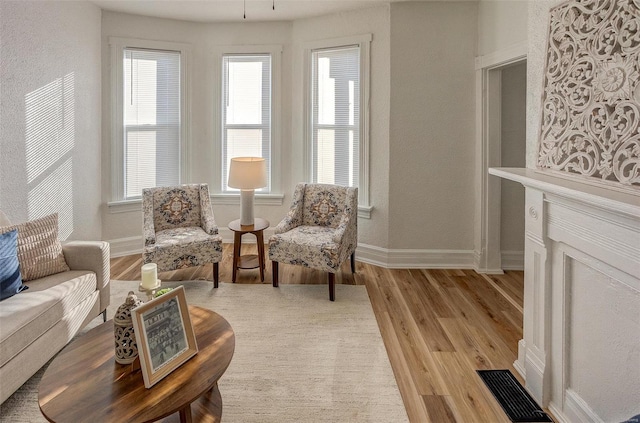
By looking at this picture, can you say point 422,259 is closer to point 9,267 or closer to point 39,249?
point 39,249

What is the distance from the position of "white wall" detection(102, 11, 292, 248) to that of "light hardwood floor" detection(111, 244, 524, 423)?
0.52 meters

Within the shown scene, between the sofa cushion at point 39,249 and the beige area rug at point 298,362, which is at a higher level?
the sofa cushion at point 39,249

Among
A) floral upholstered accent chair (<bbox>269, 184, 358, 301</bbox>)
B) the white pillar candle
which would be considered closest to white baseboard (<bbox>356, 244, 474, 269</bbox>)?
floral upholstered accent chair (<bbox>269, 184, 358, 301</bbox>)

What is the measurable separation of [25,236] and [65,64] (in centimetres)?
216

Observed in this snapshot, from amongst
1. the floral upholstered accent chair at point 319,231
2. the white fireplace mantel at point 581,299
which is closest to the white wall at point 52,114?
the floral upholstered accent chair at point 319,231

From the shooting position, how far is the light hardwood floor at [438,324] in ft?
7.64

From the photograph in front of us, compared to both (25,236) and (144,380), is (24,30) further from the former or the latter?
(144,380)

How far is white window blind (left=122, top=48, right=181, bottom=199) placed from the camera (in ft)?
16.6

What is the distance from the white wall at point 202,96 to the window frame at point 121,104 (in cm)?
5

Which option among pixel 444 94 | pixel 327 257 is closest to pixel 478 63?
pixel 444 94

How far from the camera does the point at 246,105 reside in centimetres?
545

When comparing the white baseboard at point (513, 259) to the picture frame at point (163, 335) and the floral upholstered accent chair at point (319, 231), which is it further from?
the picture frame at point (163, 335)

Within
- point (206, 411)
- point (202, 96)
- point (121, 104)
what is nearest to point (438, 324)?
point (206, 411)

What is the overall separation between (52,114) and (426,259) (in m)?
3.96
